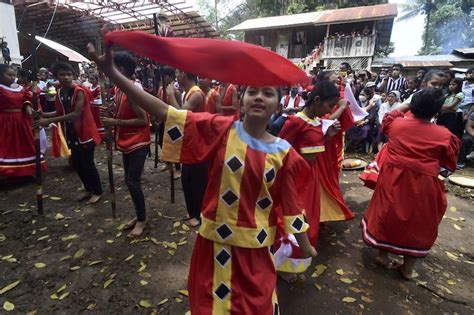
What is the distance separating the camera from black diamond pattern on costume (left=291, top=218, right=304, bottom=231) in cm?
177

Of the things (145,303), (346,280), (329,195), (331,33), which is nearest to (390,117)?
(329,195)

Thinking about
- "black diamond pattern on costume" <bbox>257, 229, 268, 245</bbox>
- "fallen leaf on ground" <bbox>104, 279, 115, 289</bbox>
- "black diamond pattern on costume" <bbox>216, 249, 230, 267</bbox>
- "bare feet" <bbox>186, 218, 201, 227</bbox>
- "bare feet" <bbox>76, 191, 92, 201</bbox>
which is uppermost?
"black diamond pattern on costume" <bbox>257, 229, 268, 245</bbox>

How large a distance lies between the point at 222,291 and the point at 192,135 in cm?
89

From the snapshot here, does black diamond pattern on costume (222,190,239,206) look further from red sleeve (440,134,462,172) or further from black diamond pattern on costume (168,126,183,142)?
red sleeve (440,134,462,172)

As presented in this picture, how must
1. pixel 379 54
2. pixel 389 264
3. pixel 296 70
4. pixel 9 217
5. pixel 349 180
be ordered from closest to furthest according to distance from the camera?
pixel 296 70, pixel 389 264, pixel 9 217, pixel 349 180, pixel 379 54

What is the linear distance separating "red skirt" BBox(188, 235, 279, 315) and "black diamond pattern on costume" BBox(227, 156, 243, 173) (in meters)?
0.45

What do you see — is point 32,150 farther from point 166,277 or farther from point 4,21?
point 4,21

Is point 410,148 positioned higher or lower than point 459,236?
higher

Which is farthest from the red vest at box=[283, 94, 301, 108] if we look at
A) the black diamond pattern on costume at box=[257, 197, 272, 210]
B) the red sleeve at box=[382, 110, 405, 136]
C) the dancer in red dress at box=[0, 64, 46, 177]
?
the black diamond pattern on costume at box=[257, 197, 272, 210]

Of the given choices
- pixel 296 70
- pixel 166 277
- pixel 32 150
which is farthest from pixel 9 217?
pixel 296 70

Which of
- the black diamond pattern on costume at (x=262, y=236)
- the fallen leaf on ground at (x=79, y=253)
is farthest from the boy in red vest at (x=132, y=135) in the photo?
the black diamond pattern on costume at (x=262, y=236)

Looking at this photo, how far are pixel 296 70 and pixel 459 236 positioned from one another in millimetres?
4365

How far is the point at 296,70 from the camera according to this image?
1.48 meters

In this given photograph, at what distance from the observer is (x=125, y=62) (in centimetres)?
348
